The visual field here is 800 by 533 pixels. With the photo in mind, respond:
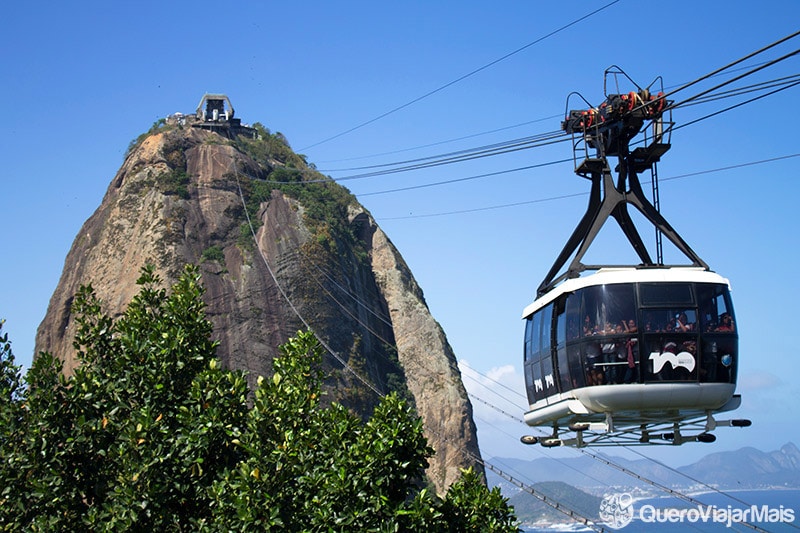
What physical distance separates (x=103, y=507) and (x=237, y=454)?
6.74ft

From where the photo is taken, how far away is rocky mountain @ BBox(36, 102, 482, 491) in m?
67.8

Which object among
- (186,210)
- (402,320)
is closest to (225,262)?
(186,210)

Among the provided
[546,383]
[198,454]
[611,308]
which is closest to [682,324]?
[611,308]

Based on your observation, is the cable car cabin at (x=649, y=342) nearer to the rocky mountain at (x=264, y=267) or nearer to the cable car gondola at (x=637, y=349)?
the cable car gondola at (x=637, y=349)

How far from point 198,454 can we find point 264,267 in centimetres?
5786

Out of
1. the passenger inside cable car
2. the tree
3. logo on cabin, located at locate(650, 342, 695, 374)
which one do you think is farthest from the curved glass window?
the tree

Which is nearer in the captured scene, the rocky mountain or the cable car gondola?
the cable car gondola

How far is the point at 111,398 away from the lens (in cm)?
1402

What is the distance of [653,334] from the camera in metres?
14.8

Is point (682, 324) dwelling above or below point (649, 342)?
above

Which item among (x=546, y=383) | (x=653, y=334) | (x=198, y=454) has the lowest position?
(x=198, y=454)

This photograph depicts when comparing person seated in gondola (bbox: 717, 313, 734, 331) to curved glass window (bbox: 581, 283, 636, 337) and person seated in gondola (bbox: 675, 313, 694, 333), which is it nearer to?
person seated in gondola (bbox: 675, 313, 694, 333)

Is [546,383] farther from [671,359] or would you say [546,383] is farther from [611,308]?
[671,359]

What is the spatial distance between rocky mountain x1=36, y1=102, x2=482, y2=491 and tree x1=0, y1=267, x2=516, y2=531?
4983cm
